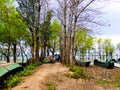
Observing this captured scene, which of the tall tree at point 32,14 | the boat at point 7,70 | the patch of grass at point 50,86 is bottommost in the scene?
the patch of grass at point 50,86

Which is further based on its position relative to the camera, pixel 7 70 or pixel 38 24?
pixel 38 24

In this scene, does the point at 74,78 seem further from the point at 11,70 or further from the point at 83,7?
the point at 83,7

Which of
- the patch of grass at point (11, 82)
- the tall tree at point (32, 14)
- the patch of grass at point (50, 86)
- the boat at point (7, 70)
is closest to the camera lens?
the patch of grass at point (50, 86)

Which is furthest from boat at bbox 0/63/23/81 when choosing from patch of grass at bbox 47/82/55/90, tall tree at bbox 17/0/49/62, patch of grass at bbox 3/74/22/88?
tall tree at bbox 17/0/49/62

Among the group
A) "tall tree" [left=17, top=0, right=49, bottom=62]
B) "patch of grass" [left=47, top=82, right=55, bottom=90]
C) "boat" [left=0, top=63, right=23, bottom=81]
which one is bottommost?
"patch of grass" [left=47, top=82, right=55, bottom=90]

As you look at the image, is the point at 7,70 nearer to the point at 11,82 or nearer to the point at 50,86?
the point at 11,82

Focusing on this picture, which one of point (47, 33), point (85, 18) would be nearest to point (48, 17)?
point (47, 33)

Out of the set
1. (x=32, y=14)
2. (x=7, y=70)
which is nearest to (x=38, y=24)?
(x=32, y=14)

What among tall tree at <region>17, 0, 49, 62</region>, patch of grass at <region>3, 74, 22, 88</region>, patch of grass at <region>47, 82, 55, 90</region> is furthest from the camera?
tall tree at <region>17, 0, 49, 62</region>

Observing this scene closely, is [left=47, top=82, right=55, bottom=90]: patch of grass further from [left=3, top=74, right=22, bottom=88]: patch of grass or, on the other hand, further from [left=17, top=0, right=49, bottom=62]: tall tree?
[left=17, top=0, right=49, bottom=62]: tall tree

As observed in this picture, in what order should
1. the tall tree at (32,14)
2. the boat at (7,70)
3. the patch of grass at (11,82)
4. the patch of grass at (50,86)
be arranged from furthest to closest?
1. the tall tree at (32,14)
2. the boat at (7,70)
3. the patch of grass at (11,82)
4. the patch of grass at (50,86)

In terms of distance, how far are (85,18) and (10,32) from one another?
11423mm

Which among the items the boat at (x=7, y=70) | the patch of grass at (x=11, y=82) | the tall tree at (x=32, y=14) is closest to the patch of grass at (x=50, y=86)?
the patch of grass at (x=11, y=82)

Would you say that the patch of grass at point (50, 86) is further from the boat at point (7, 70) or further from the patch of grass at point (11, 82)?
the boat at point (7, 70)
